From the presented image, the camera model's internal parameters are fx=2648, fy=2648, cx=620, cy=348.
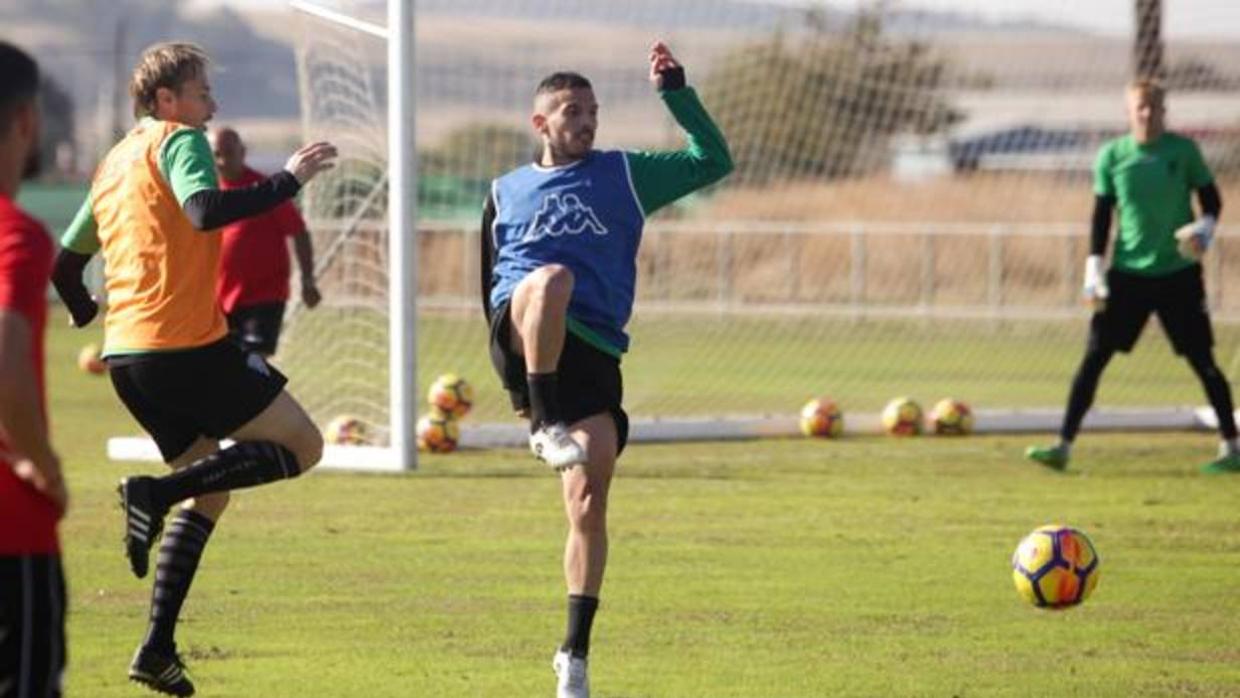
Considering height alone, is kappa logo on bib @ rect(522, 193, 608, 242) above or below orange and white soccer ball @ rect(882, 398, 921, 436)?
above

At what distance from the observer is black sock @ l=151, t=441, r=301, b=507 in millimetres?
9375

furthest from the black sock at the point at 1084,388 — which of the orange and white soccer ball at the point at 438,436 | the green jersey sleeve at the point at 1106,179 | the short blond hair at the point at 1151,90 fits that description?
the orange and white soccer ball at the point at 438,436

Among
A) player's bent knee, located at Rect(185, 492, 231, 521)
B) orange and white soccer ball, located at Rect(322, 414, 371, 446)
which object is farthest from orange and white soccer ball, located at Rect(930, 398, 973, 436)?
player's bent knee, located at Rect(185, 492, 231, 521)

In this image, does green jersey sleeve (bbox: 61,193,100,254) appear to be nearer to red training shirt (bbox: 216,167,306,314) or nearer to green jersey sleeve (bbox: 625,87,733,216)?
green jersey sleeve (bbox: 625,87,733,216)

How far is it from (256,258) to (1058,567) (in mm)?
7539

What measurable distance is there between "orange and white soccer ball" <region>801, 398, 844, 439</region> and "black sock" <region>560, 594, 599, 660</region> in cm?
1128

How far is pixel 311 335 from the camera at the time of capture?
20.1 m

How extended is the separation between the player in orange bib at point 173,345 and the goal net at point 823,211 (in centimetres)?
873

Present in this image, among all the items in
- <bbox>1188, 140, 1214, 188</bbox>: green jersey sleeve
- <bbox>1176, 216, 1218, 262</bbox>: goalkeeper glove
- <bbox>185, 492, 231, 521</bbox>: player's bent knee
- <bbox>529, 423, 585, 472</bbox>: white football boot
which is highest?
<bbox>1188, 140, 1214, 188</bbox>: green jersey sleeve

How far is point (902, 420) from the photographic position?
20.5 meters

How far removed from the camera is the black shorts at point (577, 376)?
930 cm

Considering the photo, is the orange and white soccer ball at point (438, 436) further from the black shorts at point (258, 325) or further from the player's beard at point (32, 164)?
the player's beard at point (32, 164)

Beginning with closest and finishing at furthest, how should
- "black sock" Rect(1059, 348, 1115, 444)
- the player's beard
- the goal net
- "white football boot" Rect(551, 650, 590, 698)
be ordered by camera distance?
the player's beard → "white football boot" Rect(551, 650, 590, 698) → "black sock" Rect(1059, 348, 1115, 444) → the goal net

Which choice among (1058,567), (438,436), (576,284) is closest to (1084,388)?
(438,436)
